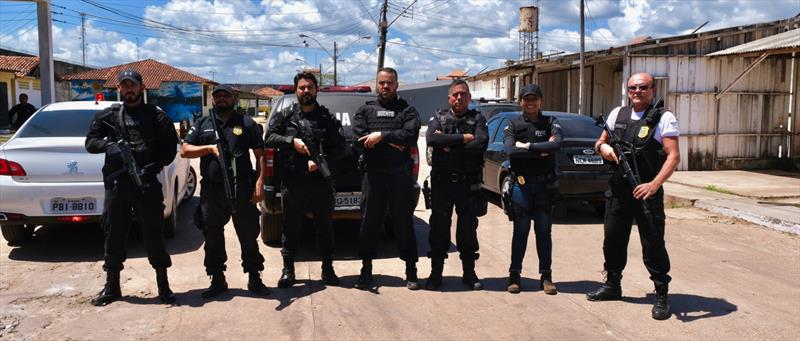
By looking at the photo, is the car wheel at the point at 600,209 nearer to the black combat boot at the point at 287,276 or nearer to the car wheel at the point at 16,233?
the black combat boot at the point at 287,276

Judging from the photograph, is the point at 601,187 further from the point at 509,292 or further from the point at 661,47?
the point at 661,47

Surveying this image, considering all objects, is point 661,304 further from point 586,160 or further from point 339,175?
point 586,160

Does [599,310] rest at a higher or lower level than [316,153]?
lower

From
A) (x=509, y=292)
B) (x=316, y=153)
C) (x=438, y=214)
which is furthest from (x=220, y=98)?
(x=509, y=292)

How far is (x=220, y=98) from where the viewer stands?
4.66m

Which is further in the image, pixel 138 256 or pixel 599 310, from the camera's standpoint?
pixel 138 256

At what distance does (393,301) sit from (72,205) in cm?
331

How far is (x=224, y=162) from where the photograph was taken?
4.51 meters

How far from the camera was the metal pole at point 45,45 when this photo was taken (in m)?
11.6

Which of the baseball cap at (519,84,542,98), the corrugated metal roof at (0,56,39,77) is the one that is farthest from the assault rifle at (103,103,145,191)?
the corrugated metal roof at (0,56,39,77)

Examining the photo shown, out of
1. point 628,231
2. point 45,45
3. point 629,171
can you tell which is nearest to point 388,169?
point 629,171

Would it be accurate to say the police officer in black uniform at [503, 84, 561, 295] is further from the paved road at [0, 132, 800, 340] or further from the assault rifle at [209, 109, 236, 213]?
the assault rifle at [209, 109, 236, 213]

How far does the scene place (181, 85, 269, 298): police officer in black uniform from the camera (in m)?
4.62

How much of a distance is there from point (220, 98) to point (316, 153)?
34.3 inches
